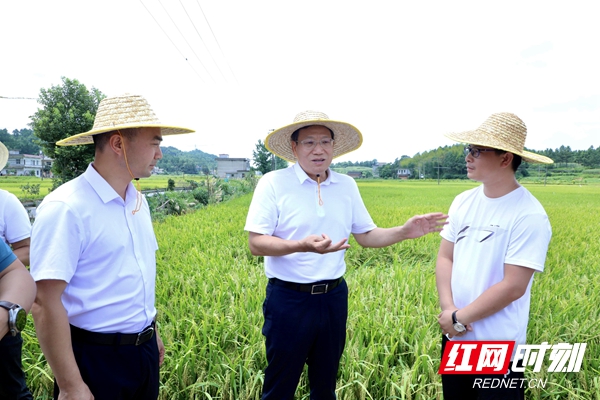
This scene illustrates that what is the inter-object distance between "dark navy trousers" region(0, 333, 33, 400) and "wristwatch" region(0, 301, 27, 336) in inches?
44.5

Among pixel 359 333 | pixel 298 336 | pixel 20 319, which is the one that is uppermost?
pixel 20 319

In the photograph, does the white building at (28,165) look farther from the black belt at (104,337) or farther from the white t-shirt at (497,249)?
the white t-shirt at (497,249)

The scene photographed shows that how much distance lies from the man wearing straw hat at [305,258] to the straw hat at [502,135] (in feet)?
1.55

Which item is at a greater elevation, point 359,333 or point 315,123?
point 315,123

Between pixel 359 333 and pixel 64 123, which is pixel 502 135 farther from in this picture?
pixel 64 123

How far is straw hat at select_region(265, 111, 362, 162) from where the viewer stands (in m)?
1.98

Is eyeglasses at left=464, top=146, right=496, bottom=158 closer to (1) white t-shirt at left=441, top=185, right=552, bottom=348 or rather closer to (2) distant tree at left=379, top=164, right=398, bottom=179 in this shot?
(1) white t-shirt at left=441, top=185, right=552, bottom=348

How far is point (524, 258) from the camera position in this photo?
155 cm

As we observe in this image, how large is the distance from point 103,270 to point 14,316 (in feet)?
1.16

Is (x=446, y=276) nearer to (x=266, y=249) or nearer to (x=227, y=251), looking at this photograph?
(x=266, y=249)

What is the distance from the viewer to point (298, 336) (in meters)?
1.84

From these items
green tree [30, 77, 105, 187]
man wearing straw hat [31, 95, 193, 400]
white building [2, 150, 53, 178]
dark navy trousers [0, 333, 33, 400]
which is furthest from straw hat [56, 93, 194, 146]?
white building [2, 150, 53, 178]

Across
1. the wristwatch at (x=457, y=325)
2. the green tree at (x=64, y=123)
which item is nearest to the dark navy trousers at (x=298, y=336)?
the wristwatch at (x=457, y=325)

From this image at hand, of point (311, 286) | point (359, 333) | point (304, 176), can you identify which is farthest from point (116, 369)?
point (359, 333)
